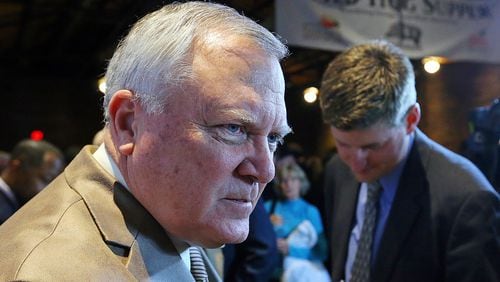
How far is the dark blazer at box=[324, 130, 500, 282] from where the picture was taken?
66.8 inches

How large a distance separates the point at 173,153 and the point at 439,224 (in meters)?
1.06

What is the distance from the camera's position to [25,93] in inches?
444

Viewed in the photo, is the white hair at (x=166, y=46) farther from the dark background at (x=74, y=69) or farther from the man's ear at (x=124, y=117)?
the dark background at (x=74, y=69)

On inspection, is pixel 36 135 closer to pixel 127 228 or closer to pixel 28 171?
pixel 28 171

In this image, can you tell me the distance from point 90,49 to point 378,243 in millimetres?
9809

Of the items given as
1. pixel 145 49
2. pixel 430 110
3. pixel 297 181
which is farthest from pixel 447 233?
pixel 297 181

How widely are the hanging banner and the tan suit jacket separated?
2.26 meters

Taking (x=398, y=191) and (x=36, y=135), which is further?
(x=36, y=135)

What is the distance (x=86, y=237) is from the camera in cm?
97

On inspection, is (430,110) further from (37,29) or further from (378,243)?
(37,29)

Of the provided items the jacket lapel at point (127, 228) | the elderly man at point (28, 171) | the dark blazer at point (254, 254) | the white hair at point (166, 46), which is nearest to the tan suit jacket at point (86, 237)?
the jacket lapel at point (127, 228)

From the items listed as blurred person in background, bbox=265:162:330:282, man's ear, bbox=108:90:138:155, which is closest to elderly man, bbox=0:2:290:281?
man's ear, bbox=108:90:138:155

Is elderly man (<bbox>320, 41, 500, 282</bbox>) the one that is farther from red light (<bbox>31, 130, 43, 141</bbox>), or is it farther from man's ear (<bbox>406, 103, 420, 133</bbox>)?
red light (<bbox>31, 130, 43, 141</bbox>)

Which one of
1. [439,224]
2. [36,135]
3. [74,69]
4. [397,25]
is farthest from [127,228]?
[74,69]
